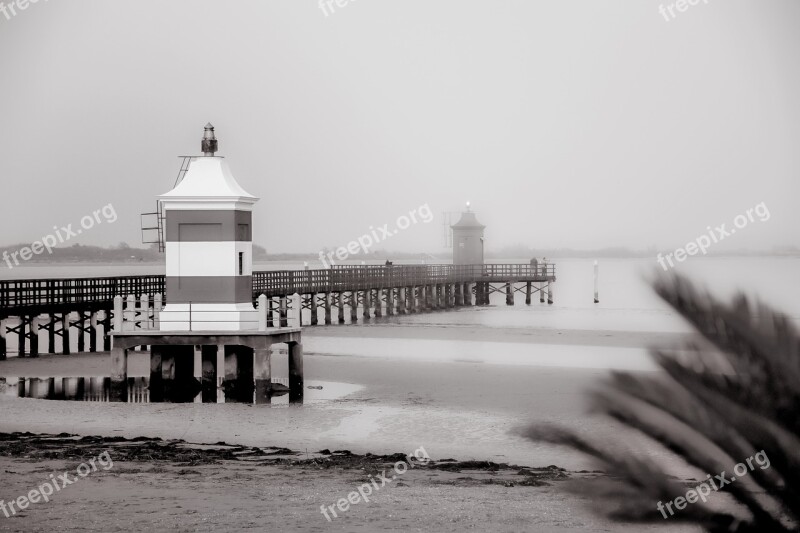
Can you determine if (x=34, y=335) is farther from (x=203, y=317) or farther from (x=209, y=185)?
(x=209, y=185)

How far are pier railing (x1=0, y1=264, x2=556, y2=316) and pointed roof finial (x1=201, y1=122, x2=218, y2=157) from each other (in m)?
7.93

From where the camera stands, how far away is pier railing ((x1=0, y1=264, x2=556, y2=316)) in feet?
92.7

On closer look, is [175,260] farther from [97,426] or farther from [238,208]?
[97,426]

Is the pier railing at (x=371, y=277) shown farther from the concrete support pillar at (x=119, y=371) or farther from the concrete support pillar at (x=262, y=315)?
the concrete support pillar at (x=262, y=315)

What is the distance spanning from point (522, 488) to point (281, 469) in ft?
9.81

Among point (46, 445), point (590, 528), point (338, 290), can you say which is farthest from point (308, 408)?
point (338, 290)

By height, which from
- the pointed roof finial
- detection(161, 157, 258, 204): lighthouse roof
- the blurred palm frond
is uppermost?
the pointed roof finial

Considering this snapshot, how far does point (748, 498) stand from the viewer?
1.86 meters

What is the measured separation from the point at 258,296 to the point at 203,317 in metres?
10.6

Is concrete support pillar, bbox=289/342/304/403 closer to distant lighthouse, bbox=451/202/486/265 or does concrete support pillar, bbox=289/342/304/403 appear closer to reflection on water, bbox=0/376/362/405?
reflection on water, bbox=0/376/362/405

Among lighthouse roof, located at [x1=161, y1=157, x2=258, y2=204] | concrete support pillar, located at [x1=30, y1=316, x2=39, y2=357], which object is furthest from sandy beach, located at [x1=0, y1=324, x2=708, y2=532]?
lighthouse roof, located at [x1=161, y1=157, x2=258, y2=204]

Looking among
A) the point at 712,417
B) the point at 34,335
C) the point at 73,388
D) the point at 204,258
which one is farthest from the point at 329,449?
the point at 34,335

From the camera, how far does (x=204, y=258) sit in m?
19.6

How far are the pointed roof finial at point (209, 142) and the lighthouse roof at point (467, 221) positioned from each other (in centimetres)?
4056
